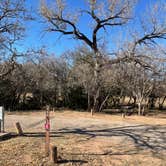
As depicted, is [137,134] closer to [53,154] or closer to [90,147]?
[90,147]

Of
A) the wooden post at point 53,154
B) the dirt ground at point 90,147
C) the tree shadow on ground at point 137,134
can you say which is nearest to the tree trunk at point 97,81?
the tree shadow on ground at point 137,134

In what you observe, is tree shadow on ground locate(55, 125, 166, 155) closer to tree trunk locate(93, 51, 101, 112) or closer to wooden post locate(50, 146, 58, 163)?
wooden post locate(50, 146, 58, 163)

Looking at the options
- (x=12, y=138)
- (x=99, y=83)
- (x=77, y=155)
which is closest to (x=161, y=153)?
(x=77, y=155)

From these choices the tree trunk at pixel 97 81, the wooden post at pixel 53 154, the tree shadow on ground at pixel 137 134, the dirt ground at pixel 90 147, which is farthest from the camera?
the tree trunk at pixel 97 81

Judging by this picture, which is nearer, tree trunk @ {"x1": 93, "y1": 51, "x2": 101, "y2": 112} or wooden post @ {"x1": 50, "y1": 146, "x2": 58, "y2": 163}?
wooden post @ {"x1": 50, "y1": 146, "x2": 58, "y2": 163}

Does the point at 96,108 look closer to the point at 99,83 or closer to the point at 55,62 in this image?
the point at 99,83

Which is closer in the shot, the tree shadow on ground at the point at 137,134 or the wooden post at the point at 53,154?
the wooden post at the point at 53,154

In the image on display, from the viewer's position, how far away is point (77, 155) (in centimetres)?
1052

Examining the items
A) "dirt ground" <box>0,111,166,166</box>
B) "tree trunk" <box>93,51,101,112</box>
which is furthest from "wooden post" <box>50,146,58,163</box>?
"tree trunk" <box>93,51,101,112</box>

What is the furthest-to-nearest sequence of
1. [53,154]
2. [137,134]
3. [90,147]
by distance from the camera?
[137,134] → [90,147] → [53,154]

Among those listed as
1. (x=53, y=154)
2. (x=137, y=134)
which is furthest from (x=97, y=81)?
(x=53, y=154)

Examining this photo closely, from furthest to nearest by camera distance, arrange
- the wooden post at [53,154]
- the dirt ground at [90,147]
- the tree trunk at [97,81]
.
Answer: the tree trunk at [97,81] → the dirt ground at [90,147] → the wooden post at [53,154]

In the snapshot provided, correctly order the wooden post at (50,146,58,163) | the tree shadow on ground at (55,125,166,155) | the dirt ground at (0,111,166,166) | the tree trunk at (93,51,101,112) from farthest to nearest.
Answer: the tree trunk at (93,51,101,112)
the tree shadow on ground at (55,125,166,155)
the dirt ground at (0,111,166,166)
the wooden post at (50,146,58,163)

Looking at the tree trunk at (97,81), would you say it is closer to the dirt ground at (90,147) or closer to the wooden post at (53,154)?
the dirt ground at (90,147)
